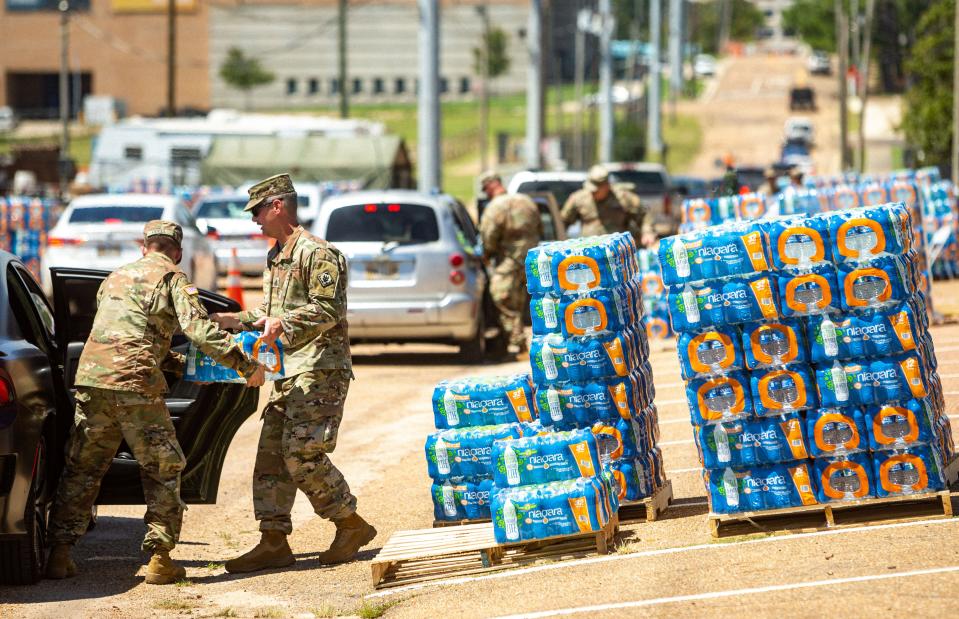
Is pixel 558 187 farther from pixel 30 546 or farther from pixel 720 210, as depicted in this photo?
pixel 30 546

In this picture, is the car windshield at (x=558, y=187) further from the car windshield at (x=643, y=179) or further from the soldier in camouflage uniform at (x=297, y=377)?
the soldier in camouflage uniform at (x=297, y=377)

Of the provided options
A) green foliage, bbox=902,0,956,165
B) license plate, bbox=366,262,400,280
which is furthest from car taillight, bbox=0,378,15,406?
green foliage, bbox=902,0,956,165

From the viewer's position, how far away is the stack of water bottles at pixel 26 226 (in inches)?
1057

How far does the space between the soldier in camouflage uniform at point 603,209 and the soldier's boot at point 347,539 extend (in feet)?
30.3

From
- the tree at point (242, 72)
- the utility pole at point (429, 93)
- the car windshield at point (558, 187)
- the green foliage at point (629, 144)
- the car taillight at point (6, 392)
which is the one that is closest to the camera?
the car taillight at point (6, 392)

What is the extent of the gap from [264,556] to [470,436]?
140cm

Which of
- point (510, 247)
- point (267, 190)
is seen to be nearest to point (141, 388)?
point (267, 190)

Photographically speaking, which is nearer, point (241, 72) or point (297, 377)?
point (297, 377)

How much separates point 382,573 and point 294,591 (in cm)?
46

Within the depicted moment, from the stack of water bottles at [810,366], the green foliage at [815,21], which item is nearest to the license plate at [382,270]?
the stack of water bottles at [810,366]

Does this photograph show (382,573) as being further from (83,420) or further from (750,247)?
(750,247)

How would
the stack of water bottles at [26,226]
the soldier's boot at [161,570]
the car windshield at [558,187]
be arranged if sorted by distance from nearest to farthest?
the soldier's boot at [161,570] → the car windshield at [558,187] → the stack of water bottles at [26,226]

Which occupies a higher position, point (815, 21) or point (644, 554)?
point (815, 21)

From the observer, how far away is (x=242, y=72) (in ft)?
385
